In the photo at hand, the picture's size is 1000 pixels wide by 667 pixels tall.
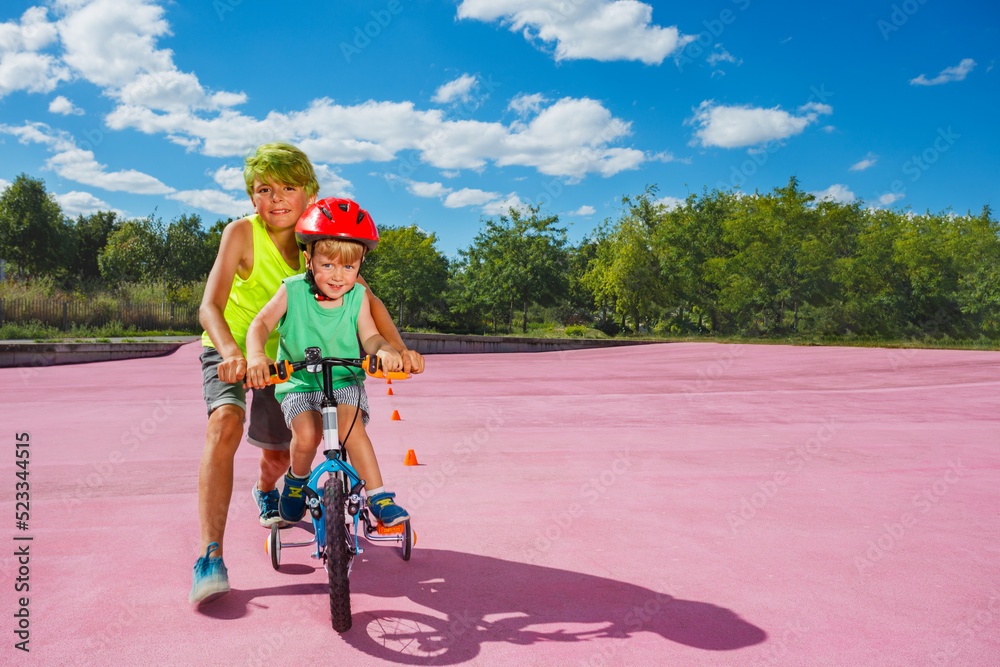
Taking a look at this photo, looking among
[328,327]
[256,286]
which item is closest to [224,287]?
[256,286]

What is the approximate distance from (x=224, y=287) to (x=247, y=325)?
26 cm

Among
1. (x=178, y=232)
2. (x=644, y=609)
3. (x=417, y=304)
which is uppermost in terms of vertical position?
(x=178, y=232)

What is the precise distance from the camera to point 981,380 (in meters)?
13.8

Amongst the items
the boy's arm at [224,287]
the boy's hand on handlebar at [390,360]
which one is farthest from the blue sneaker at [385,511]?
the boy's arm at [224,287]

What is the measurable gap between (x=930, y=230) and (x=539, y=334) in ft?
94.1

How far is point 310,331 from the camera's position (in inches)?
116

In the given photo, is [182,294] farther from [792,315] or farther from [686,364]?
[792,315]

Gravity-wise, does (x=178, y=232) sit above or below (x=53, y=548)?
above

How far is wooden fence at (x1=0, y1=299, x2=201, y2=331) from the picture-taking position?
24406 millimetres

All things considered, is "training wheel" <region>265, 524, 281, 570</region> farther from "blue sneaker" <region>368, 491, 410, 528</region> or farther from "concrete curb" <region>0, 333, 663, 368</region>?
"concrete curb" <region>0, 333, 663, 368</region>

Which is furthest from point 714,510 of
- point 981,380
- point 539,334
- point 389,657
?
point 539,334

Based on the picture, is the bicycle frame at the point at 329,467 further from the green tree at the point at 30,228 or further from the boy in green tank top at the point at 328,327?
the green tree at the point at 30,228

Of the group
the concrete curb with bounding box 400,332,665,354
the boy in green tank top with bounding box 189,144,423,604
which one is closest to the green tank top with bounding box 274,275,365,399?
the boy in green tank top with bounding box 189,144,423,604

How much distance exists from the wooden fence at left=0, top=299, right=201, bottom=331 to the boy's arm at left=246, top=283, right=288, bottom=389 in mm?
27247
